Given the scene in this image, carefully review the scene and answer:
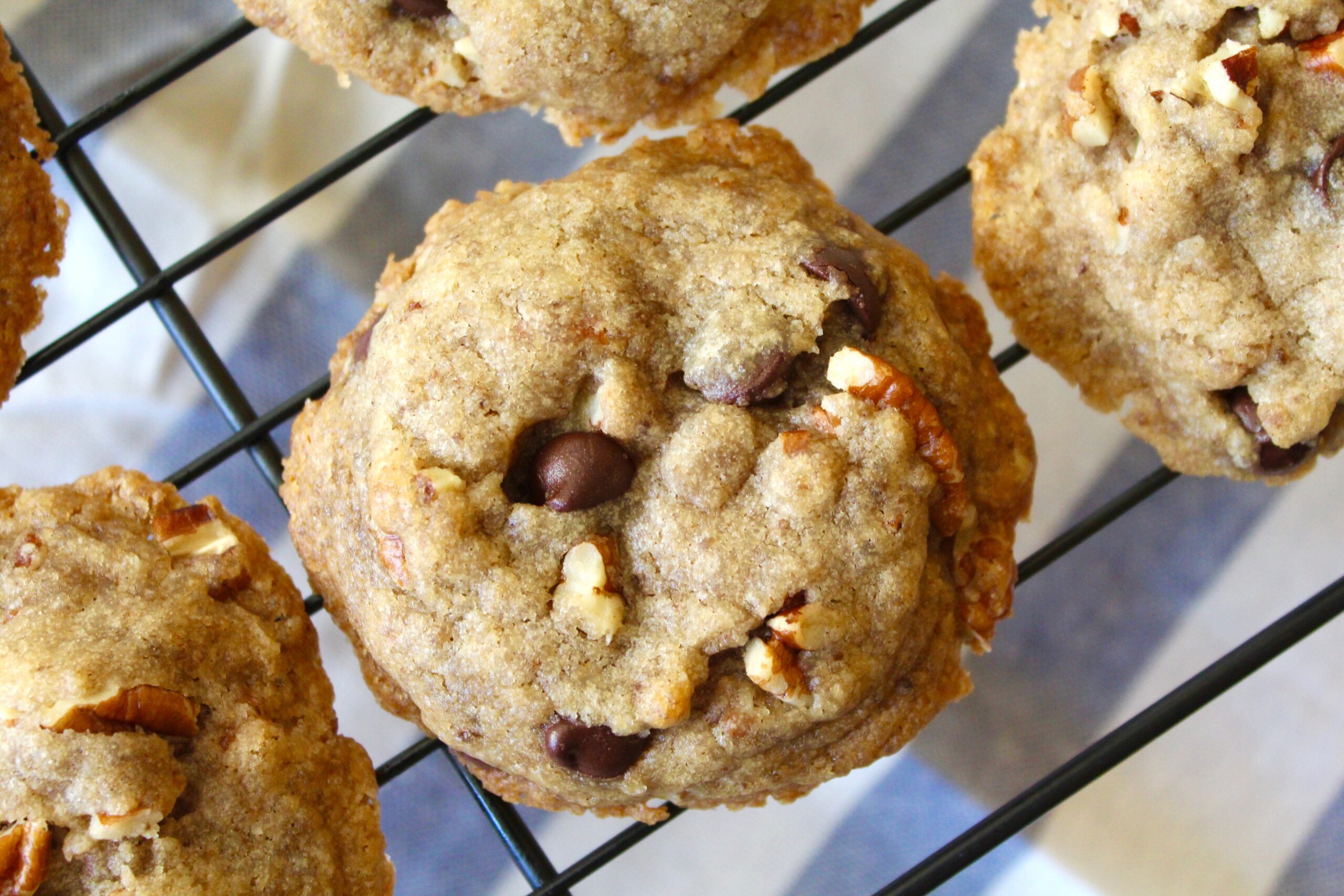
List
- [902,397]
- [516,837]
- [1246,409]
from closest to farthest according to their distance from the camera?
[902,397], [1246,409], [516,837]

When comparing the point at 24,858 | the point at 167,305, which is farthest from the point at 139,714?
the point at 167,305

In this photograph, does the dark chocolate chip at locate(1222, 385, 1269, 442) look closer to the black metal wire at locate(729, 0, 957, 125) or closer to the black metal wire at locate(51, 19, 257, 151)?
the black metal wire at locate(729, 0, 957, 125)

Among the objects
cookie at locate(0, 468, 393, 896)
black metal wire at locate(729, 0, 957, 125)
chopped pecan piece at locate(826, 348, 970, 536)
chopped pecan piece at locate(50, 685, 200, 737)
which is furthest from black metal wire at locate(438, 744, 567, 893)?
black metal wire at locate(729, 0, 957, 125)

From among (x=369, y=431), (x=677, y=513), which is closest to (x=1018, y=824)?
(x=677, y=513)

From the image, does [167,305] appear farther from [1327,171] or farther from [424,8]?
[1327,171]

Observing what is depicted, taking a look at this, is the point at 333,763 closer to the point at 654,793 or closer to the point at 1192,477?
the point at 654,793

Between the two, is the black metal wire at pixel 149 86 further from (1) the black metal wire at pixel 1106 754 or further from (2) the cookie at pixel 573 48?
(1) the black metal wire at pixel 1106 754
